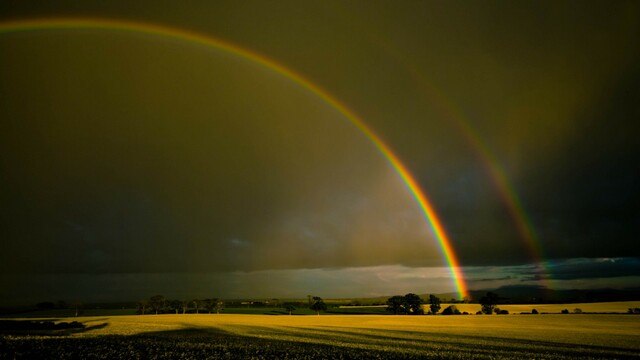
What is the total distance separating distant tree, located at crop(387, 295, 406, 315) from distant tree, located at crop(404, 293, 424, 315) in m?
1.51

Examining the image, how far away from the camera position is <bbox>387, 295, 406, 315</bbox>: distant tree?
15600cm

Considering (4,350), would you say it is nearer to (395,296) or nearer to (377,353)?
(377,353)

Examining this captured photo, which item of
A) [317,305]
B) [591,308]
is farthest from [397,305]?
[591,308]

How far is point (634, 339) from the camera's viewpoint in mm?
Answer: 49062

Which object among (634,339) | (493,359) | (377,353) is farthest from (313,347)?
(634,339)

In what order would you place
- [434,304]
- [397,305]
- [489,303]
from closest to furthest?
[489,303], [434,304], [397,305]

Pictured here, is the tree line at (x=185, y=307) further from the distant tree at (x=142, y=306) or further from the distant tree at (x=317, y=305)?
the distant tree at (x=317, y=305)

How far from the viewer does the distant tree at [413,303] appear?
154 metres

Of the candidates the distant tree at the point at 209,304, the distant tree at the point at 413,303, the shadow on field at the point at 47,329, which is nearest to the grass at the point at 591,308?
the distant tree at the point at 413,303

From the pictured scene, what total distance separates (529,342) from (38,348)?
5008 cm

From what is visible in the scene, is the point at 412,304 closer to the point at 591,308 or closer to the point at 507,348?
the point at 591,308

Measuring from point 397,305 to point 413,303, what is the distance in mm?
6084

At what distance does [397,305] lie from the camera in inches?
6211

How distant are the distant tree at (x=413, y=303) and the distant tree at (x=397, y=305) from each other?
151 cm
